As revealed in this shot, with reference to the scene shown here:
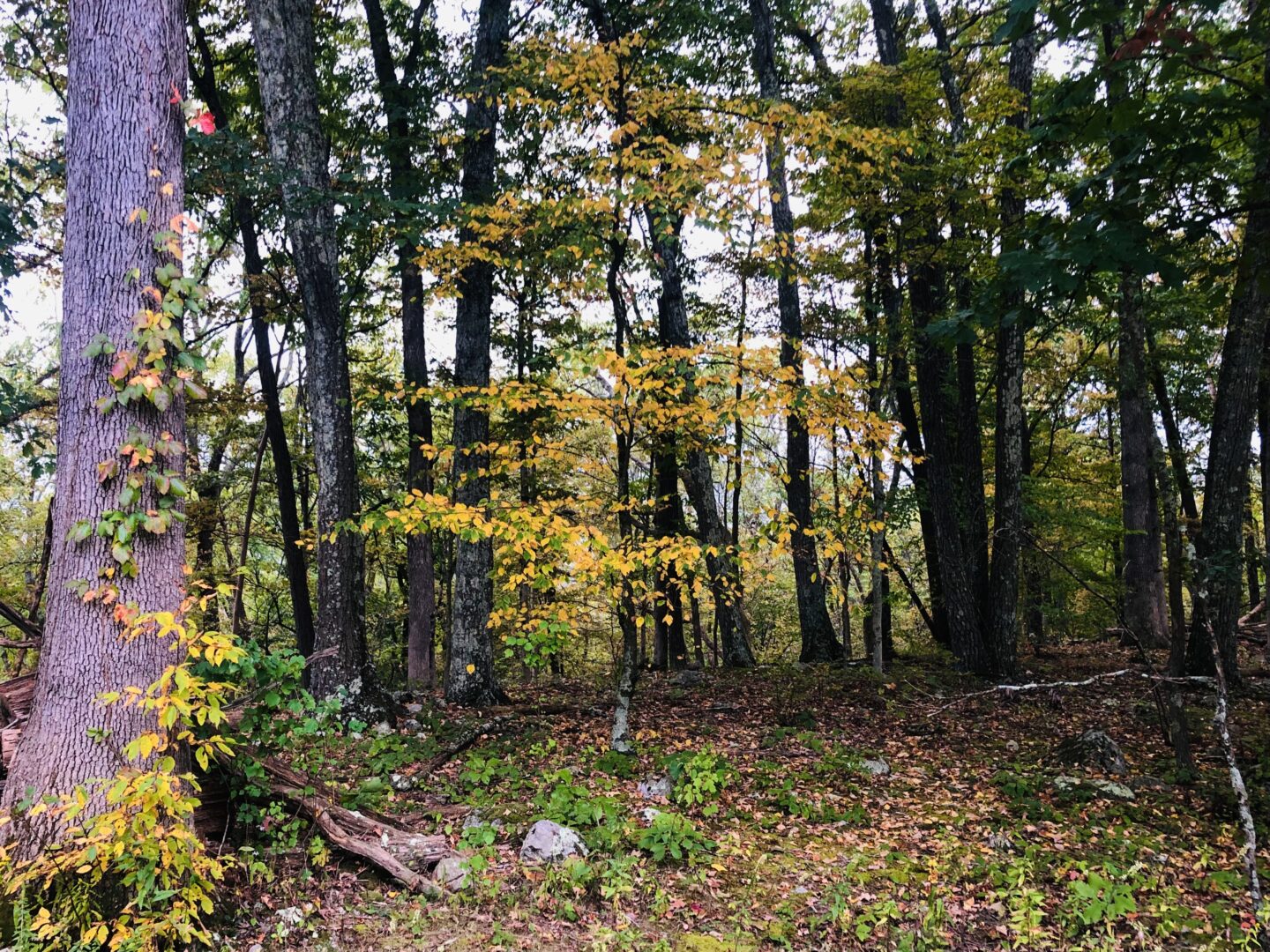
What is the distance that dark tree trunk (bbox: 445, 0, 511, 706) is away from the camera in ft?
28.4

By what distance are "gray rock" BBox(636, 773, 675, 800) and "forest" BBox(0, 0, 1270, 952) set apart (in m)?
0.03

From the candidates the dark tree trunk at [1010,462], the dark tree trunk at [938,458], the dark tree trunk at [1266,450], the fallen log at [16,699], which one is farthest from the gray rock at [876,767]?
the fallen log at [16,699]

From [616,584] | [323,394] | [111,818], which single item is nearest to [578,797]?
[616,584]

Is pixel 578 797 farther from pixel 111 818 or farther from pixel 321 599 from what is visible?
pixel 321 599

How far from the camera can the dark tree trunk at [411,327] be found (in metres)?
9.31

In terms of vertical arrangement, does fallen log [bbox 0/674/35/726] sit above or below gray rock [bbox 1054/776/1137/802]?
above

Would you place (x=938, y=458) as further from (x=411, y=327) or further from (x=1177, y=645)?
(x=411, y=327)

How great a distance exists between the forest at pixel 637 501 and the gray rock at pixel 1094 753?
1.6 inches

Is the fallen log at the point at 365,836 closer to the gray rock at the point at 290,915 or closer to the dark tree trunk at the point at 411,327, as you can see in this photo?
the gray rock at the point at 290,915

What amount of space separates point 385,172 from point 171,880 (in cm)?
1007

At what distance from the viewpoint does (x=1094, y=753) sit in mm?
6184

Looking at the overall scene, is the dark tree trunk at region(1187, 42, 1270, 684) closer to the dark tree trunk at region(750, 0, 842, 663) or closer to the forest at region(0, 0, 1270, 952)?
the forest at region(0, 0, 1270, 952)

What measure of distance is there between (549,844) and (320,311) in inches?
235

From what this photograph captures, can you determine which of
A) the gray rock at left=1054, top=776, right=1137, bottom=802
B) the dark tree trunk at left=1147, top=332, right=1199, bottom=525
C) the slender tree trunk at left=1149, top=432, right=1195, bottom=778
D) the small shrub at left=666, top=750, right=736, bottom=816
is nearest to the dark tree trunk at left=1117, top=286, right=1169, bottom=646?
the dark tree trunk at left=1147, top=332, right=1199, bottom=525
